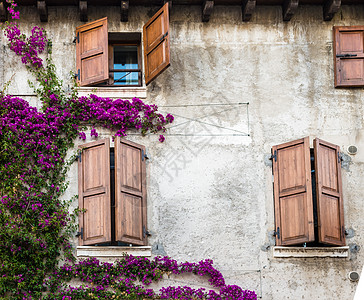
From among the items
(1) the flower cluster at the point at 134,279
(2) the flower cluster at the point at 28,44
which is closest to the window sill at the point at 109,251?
(1) the flower cluster at the point at 134,279

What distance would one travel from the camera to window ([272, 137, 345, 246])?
13953mm

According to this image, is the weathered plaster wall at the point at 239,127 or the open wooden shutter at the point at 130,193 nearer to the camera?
the open wooden shutter at the point at 130,193

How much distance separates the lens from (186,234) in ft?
46.8

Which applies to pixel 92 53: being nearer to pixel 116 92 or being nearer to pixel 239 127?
pixel 116 92

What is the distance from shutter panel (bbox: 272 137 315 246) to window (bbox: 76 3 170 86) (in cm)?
258

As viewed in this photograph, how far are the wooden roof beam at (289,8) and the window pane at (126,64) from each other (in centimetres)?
280

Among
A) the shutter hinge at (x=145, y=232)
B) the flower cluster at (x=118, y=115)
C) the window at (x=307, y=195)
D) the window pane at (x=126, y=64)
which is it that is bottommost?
the shutter hinge at (x=145, y=232)

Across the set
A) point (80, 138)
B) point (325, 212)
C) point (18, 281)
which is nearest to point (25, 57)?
point (80, 138)

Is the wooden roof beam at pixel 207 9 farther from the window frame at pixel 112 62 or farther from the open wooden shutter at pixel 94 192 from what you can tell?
the open wooden shutter at pixel 94 192

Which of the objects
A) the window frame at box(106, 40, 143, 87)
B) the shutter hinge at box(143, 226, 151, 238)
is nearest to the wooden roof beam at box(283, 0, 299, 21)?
the window frame at box(106, 40, 143, 87)

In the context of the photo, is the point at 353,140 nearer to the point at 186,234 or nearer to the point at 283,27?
the point at 283,27

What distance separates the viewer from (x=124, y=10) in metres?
15.2

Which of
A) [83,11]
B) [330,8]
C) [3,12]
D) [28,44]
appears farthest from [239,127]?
[3,12]

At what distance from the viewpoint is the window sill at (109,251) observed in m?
13.9
